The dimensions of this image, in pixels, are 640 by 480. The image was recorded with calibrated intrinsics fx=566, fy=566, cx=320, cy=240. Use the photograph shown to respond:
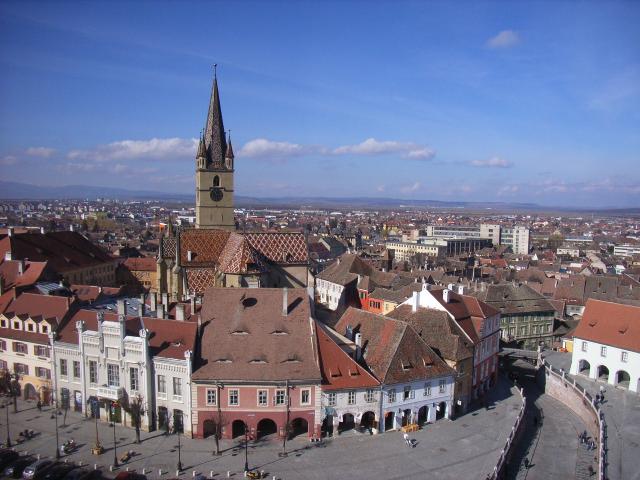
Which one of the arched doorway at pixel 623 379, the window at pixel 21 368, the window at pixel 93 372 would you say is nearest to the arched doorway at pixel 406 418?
the window at pixel 93 372

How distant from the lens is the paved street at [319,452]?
130ft

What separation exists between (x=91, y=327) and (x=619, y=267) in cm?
14788

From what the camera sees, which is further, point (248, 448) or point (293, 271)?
point (293, 271)

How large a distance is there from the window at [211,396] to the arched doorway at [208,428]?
63.7 inches

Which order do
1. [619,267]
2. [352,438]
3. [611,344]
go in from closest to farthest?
[352,438] → [611,344] → [619,267]

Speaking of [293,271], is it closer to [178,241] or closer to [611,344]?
[178,241]

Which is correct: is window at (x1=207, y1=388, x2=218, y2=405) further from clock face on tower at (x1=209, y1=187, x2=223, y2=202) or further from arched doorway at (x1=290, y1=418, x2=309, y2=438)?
clock face on tower at (x1=209, y1=187, x2=223, y2=202)

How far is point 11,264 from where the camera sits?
7012 centimetres

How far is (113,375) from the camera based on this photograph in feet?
152

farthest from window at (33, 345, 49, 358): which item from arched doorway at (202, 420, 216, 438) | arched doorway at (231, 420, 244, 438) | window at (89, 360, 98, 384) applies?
arched doorway at (231, 420, 244, 438)

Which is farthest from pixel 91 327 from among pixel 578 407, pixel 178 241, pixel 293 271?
pixel 578 407

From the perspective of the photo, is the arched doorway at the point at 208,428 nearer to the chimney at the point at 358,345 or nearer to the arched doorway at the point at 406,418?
the chimney at the point at 358,345

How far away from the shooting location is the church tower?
2987 inches

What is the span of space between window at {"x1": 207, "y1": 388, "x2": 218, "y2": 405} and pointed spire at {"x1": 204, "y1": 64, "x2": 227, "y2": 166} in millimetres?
38975
